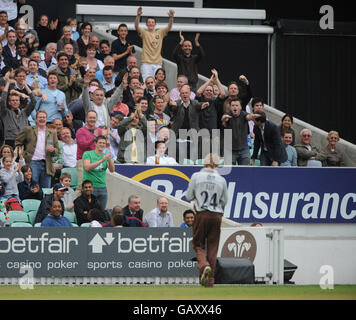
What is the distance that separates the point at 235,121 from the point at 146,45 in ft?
11.2

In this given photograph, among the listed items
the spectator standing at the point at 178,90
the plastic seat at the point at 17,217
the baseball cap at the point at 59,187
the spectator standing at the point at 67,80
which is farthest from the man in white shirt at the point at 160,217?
the spectator standing at the point at 178,90

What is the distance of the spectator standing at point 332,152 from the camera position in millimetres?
21891

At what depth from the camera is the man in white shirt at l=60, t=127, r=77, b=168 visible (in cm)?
1895

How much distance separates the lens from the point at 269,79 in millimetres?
26625

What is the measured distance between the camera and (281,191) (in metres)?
21.3

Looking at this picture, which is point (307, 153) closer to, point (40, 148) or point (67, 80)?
point (67, 80)

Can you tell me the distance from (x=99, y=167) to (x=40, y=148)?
1.28m

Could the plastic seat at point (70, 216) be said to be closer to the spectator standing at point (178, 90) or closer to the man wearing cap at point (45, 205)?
the man wearing cap at point (45, 205)

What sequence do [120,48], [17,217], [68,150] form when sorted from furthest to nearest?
[120,48] → [68,150] → [17,217]

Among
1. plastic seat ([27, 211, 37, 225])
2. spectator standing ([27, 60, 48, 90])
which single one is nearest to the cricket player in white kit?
plastic seat ([27, 211, 37, 225])

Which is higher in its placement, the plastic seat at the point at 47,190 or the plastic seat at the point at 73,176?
the plastic seat at the point at 73,176

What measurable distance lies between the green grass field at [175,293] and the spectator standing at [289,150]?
18.1ft

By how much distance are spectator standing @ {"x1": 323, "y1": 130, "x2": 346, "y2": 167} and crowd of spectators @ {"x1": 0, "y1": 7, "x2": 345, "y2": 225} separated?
3 cm

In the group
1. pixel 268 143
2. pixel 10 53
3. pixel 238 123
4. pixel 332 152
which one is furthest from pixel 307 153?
pixel 10 53
